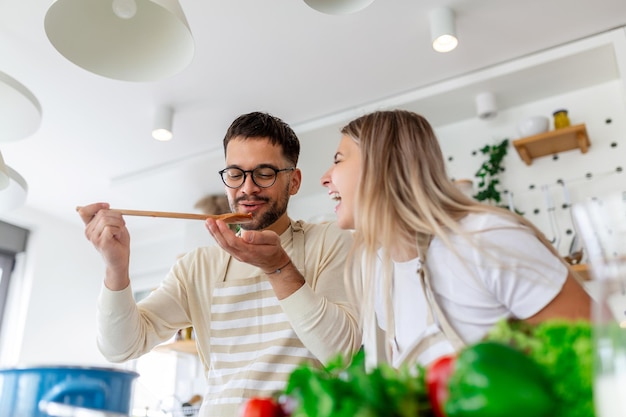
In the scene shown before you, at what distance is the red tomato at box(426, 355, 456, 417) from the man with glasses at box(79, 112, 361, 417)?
26.9 inches

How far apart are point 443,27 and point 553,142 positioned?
87 centimetres

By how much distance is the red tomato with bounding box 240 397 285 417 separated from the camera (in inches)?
16.6

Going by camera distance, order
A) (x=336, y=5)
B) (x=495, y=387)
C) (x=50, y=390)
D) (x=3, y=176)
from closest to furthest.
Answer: (x=495, y=387) → (x=50, y=390) → (x=336, y=5) → (x=3, y=176)

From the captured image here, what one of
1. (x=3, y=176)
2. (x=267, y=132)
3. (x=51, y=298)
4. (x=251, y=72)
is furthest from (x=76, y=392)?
(x=51, y=298)

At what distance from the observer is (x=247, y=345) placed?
128 centimetres

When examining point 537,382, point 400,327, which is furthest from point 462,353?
point 400,327

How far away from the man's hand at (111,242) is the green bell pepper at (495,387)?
36.2 inches

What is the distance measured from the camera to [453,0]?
7.23ft

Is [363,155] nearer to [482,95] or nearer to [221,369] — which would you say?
[221,369]

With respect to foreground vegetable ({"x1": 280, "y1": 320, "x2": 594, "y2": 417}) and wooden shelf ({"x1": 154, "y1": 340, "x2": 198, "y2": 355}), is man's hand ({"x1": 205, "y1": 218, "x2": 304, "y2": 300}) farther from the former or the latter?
wooden shelf ({"x1": 154, "y1": 340, "x2": 198, "y2": 355})

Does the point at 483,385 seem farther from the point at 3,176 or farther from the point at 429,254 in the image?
the point at 3,176

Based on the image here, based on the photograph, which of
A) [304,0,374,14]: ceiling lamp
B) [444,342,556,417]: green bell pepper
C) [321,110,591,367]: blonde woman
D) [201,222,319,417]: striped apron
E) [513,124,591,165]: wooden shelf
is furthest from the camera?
[513,124,591,165]: wooden shelf

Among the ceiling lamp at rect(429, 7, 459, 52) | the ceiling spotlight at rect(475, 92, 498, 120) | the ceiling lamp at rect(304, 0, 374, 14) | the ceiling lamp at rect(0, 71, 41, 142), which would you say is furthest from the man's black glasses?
the ceiling spotlight at rect(475, 92, 498, 120)

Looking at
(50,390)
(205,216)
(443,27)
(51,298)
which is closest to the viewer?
(50,390)
